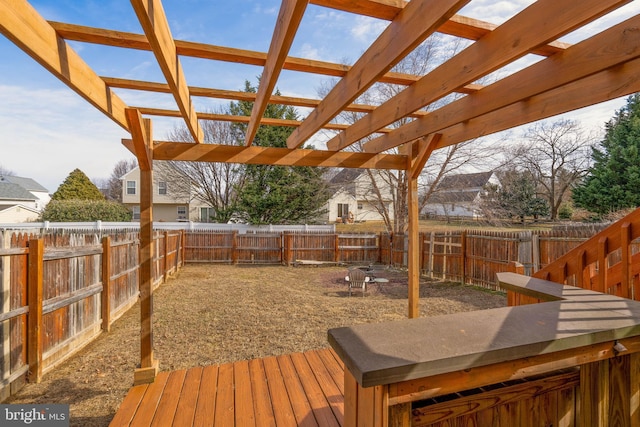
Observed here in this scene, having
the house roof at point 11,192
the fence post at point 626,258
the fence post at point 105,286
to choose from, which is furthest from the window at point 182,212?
the fence post at point 626,258

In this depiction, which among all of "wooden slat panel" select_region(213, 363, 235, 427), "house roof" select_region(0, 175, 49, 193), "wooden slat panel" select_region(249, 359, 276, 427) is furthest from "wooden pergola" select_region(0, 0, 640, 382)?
"house roof" select_region(0, 175, 49, 193)

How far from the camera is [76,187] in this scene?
830 inches

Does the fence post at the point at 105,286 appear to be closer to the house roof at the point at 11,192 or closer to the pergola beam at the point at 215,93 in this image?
the pergola beam at the point at 215,93

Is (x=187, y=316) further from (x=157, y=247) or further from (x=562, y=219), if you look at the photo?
(x=562, y=219)

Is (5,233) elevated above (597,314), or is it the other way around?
(5,233)

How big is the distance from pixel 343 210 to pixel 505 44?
72.9 feet

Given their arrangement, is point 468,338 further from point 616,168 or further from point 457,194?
point 616,168

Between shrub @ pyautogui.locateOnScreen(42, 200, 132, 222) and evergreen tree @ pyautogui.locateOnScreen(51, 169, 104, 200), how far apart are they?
5620 millimetres

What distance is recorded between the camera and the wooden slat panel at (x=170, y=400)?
225 centimetres

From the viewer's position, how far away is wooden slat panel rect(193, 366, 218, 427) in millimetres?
2252

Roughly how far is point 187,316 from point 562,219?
23.2 meters

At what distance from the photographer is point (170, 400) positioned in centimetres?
251

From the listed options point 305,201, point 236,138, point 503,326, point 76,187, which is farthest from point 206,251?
point 76,187

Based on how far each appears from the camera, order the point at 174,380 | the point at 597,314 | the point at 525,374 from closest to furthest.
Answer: the point at 525,374, the point at 597,314, the point at 174,380
